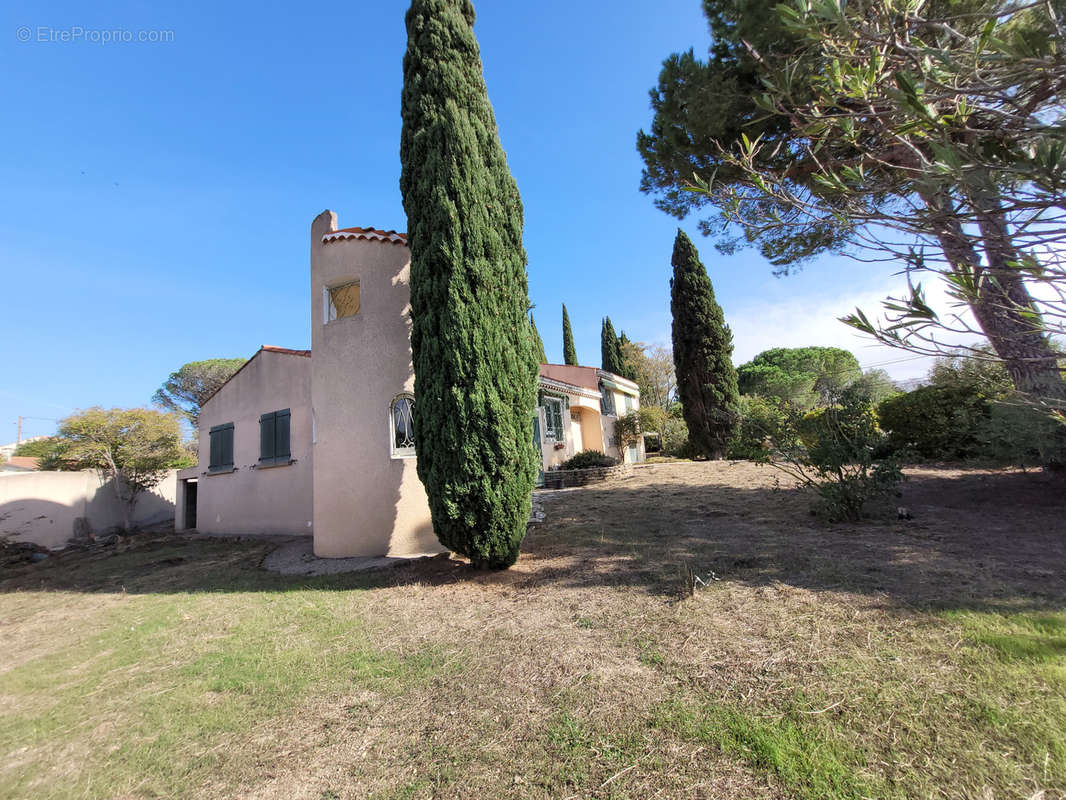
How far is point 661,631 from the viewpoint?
3.46 m

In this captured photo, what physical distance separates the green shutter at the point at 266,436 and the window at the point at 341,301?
14.5ft

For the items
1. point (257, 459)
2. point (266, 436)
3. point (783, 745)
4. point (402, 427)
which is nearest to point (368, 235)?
Answer: point (402, 427)

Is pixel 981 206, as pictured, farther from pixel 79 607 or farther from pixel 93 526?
pixel 93 526

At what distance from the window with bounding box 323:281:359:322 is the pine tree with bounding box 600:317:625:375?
25.3 metres

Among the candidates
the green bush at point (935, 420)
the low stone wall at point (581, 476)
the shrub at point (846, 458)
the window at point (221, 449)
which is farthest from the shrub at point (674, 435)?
the window at point (221, 449)

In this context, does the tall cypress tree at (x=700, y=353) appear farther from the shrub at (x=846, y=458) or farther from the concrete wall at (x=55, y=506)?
the concrete wall at (x=55, y=506)

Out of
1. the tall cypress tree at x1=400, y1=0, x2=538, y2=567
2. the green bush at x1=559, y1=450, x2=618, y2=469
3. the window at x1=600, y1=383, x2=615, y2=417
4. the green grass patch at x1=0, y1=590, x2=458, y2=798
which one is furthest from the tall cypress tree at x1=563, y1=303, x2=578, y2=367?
the green grass patch at x1=0, y1=590, x2=458, y2=798

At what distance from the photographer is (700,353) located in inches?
686

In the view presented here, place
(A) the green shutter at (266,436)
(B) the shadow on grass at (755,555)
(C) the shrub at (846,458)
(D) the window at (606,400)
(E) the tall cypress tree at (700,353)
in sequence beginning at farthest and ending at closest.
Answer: (D) the window at (606,400) → (E) the tall cypress tree at (700,353) → (A) the green shutter at (266,436) → (C) the shrub at (846,458) → (B) the shadow on grass at (755,555)

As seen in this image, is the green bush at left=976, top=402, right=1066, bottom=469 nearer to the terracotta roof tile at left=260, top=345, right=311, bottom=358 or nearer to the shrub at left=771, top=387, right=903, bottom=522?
the shrub at left=771, top=387, right=903, bottom=522

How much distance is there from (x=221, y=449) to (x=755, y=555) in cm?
1352

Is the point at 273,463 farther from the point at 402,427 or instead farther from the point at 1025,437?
the point at 1025,437

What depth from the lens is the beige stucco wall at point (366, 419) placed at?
7020mm

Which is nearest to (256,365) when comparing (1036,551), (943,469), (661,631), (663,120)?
(663,120)
